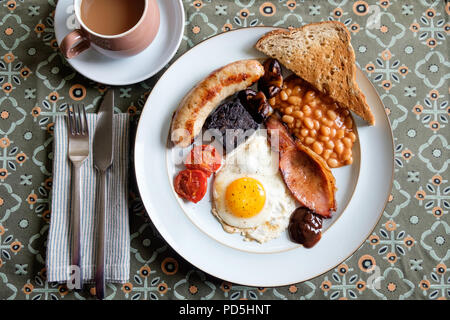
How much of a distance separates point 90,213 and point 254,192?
84 centimetres

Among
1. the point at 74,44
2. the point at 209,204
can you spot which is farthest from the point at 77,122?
the point at 209,204

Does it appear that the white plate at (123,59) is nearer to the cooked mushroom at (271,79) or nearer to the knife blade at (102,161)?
the knife blade at (102,161)

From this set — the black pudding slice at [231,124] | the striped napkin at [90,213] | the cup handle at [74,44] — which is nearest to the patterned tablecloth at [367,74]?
the striped napkin at [90,213]

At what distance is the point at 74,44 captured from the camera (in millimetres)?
1808

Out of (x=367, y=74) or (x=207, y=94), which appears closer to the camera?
(x=207, y=94)

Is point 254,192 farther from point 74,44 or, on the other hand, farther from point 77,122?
point 74,44

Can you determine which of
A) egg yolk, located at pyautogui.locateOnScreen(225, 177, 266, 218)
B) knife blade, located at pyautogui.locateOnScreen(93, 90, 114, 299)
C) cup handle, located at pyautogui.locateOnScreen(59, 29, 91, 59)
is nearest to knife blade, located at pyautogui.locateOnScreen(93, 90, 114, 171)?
knife blade, located at pyautogui.locateOnScreen(93, 90, 114, 299)

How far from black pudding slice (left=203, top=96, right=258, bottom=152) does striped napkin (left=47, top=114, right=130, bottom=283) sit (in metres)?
0.46

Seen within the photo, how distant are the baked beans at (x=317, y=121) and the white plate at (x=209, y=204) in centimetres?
9

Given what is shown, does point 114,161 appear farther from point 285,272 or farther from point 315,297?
point 315,297

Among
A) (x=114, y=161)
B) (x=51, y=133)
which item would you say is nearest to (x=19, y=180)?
(x=51, y=133)

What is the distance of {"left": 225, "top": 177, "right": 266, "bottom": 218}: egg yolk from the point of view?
6.26ft

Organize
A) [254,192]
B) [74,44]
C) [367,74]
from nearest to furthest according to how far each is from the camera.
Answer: [74,44] < [254,192] < [367,74]

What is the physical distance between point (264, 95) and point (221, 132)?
292 millimetres
